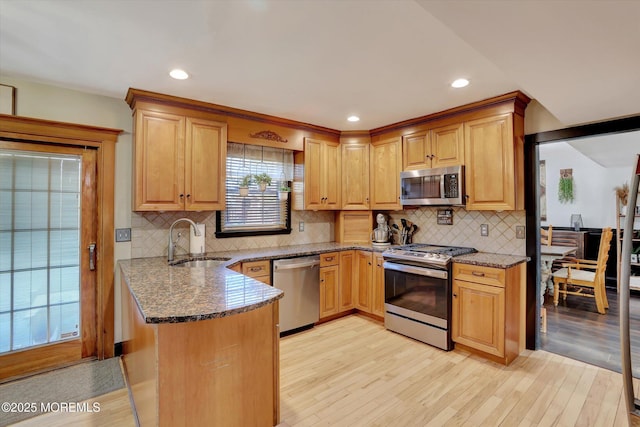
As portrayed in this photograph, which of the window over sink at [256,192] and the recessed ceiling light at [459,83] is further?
the window over sink at [256,192]

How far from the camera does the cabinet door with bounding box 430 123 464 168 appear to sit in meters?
3.15

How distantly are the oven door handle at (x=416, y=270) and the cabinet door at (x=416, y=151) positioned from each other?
1173 millimetres

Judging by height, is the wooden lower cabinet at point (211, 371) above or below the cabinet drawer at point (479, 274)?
below

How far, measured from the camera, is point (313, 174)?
385 cm

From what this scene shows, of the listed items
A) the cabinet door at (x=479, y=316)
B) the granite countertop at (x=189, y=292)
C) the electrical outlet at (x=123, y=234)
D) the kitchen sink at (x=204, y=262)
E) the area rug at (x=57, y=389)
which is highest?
the electrical outlet at (x=123, y=234)

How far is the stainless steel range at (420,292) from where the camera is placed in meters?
2.91

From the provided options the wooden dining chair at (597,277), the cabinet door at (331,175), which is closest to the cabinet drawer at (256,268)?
the cabinet door at (331,175)

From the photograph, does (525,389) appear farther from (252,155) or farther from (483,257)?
(252,155)

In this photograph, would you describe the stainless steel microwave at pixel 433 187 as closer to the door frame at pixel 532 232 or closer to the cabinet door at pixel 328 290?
the door frame at pixel 532 232

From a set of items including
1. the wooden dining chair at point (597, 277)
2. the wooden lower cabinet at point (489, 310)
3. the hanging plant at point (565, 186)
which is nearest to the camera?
the wooden lower cabinet at point (489, 310)

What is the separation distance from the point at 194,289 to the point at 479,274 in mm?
2401

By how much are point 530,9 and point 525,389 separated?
2511 millimetres

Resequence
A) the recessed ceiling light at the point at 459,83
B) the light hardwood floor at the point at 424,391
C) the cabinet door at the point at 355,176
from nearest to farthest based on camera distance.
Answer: the light hardwood floor at the point at 424,391 < the recessed ceiling light at the point at 459,83 < the cabinet door at the point at 355,176

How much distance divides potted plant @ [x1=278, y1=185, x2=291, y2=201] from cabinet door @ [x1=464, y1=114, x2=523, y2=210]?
2.03 meters
